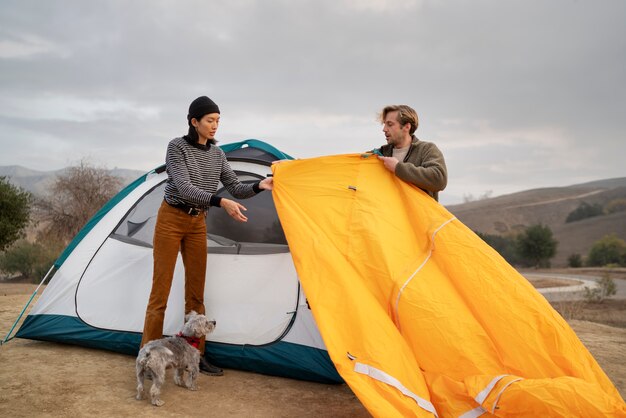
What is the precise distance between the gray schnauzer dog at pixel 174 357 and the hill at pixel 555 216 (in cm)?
3968

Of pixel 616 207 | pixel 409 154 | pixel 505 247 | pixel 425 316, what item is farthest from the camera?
pixel 616 207

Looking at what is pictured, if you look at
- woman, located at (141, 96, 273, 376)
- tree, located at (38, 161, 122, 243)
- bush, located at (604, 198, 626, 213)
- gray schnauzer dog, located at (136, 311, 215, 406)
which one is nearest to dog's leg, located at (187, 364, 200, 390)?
gray schnauzer dog, located at (136, 311, 215, 406)

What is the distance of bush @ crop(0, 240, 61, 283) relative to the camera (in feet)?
55.2

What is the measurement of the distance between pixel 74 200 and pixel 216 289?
1724cm

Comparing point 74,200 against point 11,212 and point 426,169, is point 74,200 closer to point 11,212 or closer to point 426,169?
point 11,212

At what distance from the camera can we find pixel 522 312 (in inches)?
138

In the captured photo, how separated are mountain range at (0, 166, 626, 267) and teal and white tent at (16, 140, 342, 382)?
39107 mm

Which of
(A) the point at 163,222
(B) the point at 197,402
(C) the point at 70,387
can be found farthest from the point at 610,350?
(C) the point at 70,387

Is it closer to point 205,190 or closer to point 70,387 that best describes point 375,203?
point 205,190

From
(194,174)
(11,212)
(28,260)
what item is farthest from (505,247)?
(194,174)

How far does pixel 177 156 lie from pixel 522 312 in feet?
9.67

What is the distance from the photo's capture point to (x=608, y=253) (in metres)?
36.7

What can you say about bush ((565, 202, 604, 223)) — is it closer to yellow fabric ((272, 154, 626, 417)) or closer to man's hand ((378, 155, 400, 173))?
man's hand ((378, 155, 400, 173))

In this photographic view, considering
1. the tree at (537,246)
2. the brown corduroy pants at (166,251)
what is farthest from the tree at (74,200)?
the tree at (537,246)
